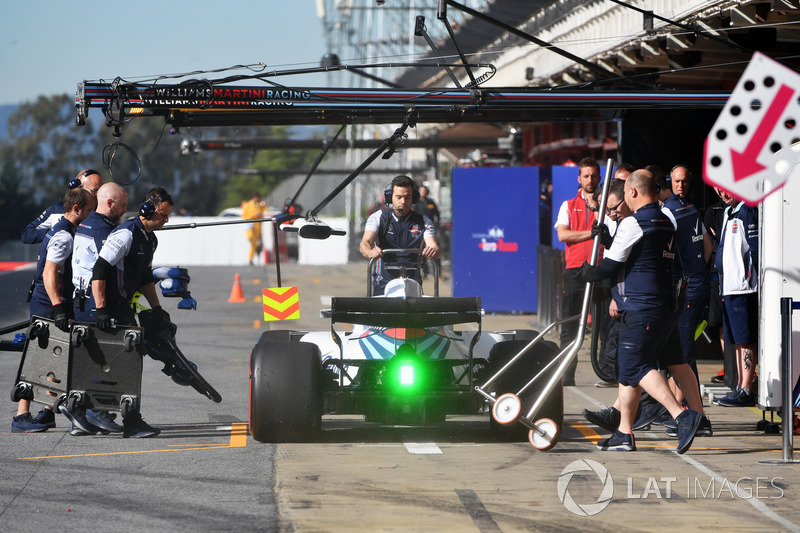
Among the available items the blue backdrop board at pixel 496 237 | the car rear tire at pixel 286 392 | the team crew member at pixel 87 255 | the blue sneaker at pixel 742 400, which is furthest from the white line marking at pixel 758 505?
the blue backdrop board at pixel 496 237

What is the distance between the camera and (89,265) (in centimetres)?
889

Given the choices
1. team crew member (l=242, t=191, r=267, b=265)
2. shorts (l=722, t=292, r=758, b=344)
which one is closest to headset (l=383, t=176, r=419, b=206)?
shorts (l=722, t=292, r=758, b=344)

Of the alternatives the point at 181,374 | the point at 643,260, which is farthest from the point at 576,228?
the point at 181,374

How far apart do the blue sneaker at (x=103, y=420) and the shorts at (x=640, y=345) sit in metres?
3.78

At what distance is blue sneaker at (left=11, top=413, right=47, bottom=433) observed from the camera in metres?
8.95

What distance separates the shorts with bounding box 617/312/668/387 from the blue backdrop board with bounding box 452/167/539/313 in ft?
33.0

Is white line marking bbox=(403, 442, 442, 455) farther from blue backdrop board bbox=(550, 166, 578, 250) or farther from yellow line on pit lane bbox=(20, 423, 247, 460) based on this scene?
blue backdrop board bbox=(550, 166, 578, 250)

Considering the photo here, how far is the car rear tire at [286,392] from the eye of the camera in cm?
815

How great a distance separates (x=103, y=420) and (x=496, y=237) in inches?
401

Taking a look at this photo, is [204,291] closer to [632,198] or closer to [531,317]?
[531,317]

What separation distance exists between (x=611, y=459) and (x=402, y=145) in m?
3.67

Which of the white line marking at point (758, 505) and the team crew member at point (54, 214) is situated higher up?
the team crew member at point (54, 214)

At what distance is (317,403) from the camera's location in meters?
8.20

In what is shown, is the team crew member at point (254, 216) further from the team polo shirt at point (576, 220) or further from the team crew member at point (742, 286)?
the team crew member at point (742, 286)
